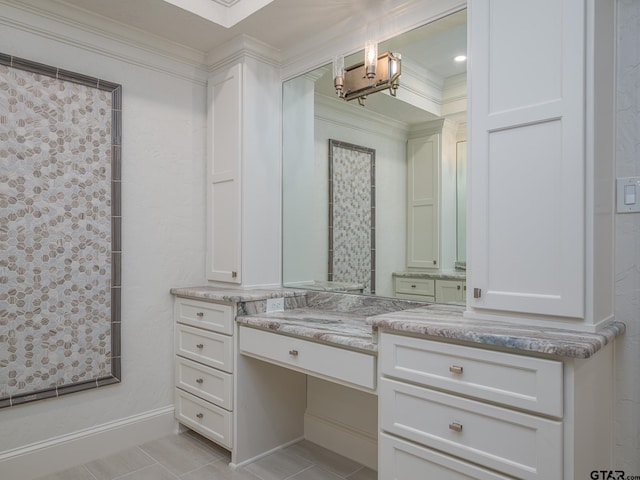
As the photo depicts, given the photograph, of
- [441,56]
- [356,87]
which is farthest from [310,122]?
[441,56]

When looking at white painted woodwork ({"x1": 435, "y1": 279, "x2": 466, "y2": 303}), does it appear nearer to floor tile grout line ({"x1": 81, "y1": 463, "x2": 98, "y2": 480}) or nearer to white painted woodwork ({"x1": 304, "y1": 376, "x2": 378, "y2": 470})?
white painted woodwork ({"x1": 304, "y1": 376, "x2": 378, "y2": 470})

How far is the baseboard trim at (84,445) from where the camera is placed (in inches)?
83.2

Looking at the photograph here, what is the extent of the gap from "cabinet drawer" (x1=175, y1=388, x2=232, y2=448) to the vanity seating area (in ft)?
0.18

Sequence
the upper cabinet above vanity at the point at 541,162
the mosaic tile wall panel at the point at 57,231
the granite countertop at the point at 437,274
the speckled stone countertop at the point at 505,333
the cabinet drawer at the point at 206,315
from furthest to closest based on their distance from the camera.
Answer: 1. the cabinet drawer at the point at 206,315
2. the mosaic tile wall panel at the point at 57,231
3. the granite countertop at the point at 437,274
4. the upper cabinet above vanity at the point at 541,162
5. the speckled stone countertop at the point at 505,333

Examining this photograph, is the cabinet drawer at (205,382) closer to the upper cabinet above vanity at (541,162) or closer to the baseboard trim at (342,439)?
the baseboard trim at (342,439)

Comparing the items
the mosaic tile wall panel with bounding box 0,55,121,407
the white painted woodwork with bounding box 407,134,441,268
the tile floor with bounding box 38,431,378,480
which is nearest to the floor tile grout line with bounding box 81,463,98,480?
the tile floor with bounding box 38,431,378,480

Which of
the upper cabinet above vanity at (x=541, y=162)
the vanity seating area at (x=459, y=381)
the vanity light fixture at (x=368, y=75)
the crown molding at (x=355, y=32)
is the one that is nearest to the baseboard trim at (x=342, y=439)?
the vanity seating area at (x=459, y=381)

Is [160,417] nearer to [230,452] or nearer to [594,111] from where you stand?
[230,452]

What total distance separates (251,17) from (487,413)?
2269 millimetres

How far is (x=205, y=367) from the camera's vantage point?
8.13 ft

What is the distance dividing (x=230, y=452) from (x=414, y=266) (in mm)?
1495

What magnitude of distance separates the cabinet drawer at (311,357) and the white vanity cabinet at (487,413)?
111 mm

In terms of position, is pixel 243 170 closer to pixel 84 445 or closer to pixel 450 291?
pixel 450 291

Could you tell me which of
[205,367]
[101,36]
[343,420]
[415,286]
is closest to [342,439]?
[343,420]
